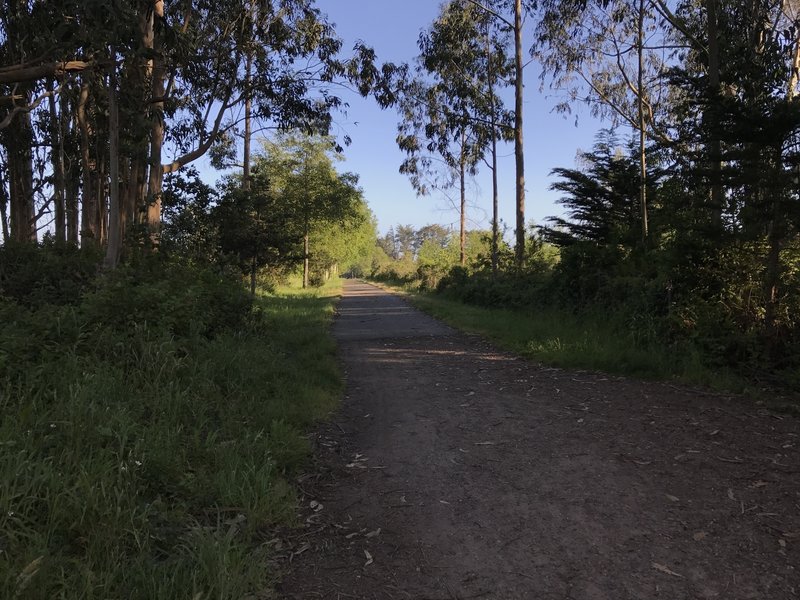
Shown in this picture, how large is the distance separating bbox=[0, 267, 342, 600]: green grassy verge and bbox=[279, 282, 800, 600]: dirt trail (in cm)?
38

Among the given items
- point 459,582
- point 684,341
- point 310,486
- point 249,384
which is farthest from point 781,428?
point 249,384

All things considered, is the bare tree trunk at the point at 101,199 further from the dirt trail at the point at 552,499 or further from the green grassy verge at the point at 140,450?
the dirt trail at the point at 552,499

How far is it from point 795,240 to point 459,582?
6.96 metres

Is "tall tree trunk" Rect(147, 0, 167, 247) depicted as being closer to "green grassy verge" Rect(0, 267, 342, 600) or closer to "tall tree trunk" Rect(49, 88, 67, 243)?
"green grassy verge" Rect(0, 267, 342, 600)

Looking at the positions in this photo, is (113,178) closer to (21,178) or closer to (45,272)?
(45,272)

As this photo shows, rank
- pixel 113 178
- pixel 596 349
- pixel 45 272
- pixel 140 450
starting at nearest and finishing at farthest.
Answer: pixel 140 450 → pixel 596 349 → pixel 113 178 → pixel 45 272

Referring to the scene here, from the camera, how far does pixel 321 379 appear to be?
668 centimetres

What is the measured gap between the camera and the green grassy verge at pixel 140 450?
2.42 meters

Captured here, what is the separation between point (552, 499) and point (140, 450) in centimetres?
269

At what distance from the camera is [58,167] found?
16.3 metres

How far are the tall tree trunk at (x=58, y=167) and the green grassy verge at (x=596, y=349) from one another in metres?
13.1

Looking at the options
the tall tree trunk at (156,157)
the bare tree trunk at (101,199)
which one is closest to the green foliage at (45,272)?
the tall tree trunk at (156,157)

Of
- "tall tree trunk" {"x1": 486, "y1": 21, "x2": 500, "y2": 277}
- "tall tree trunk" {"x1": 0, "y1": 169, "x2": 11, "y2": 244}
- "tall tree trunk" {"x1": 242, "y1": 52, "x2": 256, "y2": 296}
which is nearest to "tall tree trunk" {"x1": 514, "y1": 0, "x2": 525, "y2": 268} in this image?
"tall tree trunk" {"x1": 486, "y1": 21, "x2": 500, "y2": 277}

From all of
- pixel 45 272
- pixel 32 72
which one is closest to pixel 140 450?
pixel 32 72
